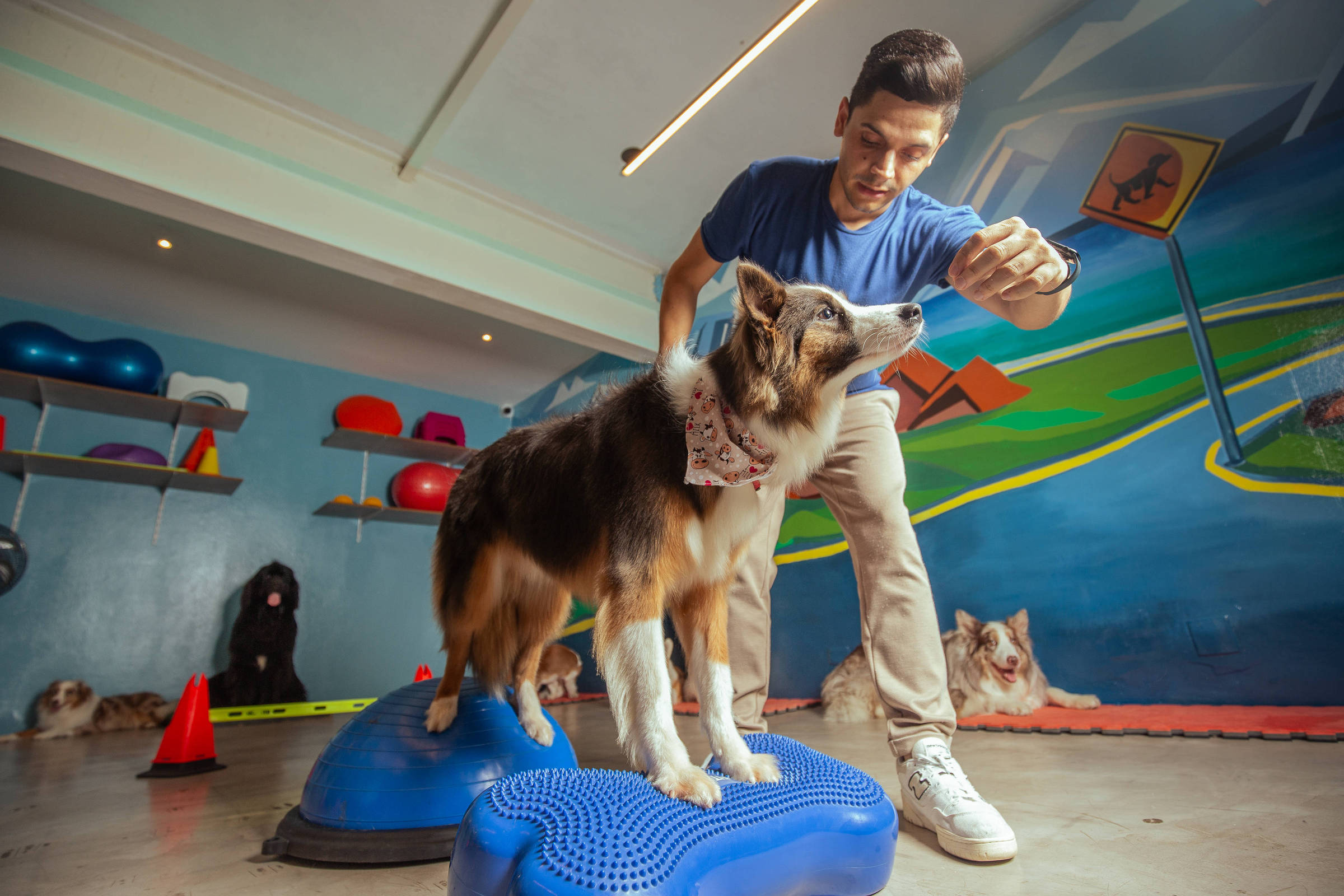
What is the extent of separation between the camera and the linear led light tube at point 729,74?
2.97 metres

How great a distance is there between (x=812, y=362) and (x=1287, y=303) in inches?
113

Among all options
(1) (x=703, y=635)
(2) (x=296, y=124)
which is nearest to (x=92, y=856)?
(1) (x=703, y=635)

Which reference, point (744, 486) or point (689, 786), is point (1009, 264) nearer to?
point (744, 486)

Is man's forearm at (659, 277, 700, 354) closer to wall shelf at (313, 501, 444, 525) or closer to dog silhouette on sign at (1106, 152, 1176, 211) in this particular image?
dog silhouette on sign at (1106, 152, 1176, 211)

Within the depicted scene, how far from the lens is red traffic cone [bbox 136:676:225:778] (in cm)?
307

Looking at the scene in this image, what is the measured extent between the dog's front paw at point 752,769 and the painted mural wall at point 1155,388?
119cm

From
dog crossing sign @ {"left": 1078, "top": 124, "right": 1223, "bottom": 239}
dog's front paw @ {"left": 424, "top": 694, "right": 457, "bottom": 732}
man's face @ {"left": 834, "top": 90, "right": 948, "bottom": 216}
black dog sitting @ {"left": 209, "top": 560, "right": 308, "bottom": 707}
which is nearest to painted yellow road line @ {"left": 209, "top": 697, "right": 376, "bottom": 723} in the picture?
black dog sitting @ {"left": 209, "top": 560, "right": 308, "bottom": 707}

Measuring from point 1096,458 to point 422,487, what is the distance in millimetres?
6436

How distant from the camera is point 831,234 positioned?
1.88 meters

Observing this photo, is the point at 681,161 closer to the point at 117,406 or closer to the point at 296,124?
the point at 296,124

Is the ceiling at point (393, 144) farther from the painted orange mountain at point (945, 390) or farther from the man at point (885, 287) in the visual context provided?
the man at point (885, 287)

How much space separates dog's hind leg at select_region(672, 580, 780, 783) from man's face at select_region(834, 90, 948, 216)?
1.17m

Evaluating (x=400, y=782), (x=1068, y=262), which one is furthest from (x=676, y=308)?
(x=400, y=782)

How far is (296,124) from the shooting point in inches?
187
